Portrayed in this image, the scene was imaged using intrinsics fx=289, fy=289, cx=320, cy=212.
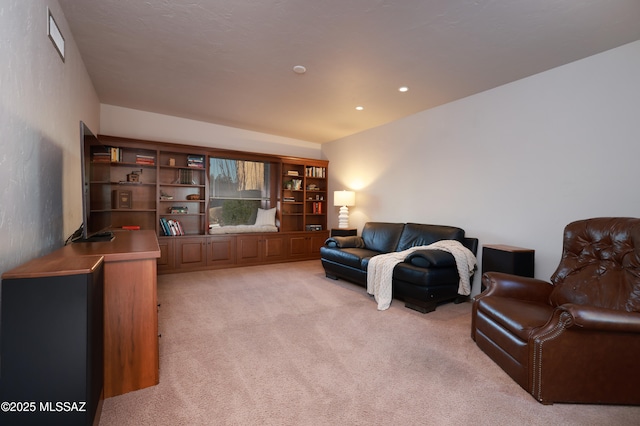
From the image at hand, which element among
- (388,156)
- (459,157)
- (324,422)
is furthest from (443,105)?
(324,422)

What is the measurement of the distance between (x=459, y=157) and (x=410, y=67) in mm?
1532

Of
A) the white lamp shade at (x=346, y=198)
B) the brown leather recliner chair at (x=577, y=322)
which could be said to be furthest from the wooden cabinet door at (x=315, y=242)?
the brown leather recliner chair at (x=577, y=322)

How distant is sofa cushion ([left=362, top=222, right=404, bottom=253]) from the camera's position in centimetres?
453

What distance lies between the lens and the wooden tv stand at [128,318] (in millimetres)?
1679

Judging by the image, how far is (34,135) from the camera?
165cm

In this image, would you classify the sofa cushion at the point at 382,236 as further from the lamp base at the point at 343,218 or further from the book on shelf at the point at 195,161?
the book on shelf at the point at 195,161

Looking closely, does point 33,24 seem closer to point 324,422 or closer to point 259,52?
point 259,52

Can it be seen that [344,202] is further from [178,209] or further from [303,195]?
[178,209]

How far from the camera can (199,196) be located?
5.24 meters

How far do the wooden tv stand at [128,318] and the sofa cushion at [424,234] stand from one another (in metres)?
3.35

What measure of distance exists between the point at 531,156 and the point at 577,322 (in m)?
2.26

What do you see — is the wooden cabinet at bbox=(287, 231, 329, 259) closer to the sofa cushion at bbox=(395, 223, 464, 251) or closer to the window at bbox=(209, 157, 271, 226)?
the window at bbox=(209, 157, 271, 226)

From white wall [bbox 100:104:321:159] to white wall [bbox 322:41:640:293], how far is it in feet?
8.26

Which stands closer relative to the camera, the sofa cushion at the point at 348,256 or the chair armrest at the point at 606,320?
the chair armrest at the point at 606,320
